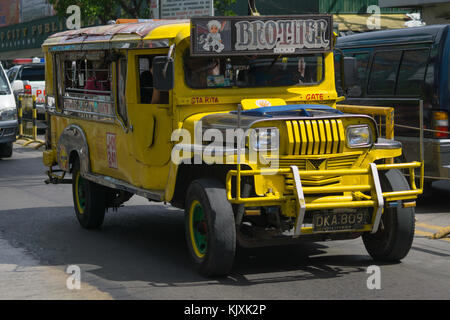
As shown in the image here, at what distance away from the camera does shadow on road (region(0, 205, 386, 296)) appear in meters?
7.60

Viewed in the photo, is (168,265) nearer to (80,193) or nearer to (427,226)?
(80,193)

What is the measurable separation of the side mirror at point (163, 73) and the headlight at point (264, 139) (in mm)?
1161

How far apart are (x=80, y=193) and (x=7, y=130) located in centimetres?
812

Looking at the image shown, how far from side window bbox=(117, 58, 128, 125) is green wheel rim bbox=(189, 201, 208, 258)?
5.65ft

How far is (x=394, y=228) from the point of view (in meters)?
7.79

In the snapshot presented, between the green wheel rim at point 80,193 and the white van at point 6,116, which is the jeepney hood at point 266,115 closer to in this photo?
the green wheel rim at point 80,193

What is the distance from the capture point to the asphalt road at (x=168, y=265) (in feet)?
23.0

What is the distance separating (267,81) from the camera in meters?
8.63

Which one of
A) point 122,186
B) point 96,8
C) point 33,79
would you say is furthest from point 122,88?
point 33,79

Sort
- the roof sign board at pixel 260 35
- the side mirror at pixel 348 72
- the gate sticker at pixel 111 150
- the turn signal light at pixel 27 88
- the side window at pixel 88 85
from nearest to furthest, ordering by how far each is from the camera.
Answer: the roof sign board at pixel 260 35 < the side mirror at pixel 348 72 < the gate sticker at pixel 111 150 < the side window at pixel 88 85 < the turn signal light at pixel 27 88

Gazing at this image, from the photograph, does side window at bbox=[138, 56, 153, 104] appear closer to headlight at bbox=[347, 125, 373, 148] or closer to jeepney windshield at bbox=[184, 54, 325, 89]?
jeepney windshield at bbox=[184, 54, 325, 89]

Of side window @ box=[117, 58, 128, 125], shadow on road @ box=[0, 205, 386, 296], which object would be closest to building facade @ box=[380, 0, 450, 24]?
shadow on road @ box=[0, 205, 386, 296]

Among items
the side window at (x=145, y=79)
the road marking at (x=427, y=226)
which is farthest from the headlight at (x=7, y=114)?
the road marking at (x=427, y=226)

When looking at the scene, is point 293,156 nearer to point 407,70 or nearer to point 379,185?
point 379,185
